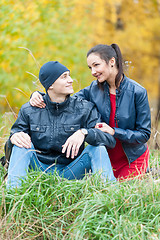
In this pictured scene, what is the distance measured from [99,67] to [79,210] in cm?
141

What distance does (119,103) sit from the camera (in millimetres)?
3574

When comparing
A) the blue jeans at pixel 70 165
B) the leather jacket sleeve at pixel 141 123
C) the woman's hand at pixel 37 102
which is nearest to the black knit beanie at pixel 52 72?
the woman's hand at pixel 37 102

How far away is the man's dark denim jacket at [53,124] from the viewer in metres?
3.37

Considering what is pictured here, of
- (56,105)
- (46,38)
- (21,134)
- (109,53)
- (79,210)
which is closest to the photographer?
(79,210)

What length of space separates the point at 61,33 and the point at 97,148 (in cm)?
531

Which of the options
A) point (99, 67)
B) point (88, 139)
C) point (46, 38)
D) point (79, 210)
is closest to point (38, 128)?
point (88, 139)

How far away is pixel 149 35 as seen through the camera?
1143cm

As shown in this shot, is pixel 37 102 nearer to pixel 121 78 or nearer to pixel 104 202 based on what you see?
pixel 121 78

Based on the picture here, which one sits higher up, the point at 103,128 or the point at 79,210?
the point at 103,128

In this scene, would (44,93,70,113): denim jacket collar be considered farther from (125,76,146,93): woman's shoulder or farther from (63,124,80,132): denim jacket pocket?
(125,76,146,93): woman's shoulder

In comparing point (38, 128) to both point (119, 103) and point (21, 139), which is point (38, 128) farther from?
point (119, 103)

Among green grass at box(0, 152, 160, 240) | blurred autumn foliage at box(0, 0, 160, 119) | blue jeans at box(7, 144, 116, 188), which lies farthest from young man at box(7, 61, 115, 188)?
blurred autumn foliage at box(0, 0, 160, 119)

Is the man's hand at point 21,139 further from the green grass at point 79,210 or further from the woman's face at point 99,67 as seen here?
the woman's face at point 99,67

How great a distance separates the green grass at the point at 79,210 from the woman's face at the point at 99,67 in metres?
1.08
